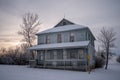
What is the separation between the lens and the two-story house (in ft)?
76.0

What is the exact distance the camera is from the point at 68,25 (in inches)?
1142

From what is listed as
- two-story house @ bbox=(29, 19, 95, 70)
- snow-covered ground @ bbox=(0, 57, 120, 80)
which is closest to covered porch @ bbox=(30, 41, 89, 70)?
two-story house @ bbox=(29, 19, 95, 70)

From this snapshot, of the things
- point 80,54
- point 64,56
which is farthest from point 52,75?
point 64,56

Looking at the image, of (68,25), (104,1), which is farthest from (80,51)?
(104,1)

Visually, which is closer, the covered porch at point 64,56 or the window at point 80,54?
the covered porch at point 64,56

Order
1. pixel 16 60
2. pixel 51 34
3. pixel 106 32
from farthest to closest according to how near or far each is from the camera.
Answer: pixel 16 60 → pixel 106 32 → pixel 51 34

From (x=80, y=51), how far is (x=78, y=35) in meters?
3.16

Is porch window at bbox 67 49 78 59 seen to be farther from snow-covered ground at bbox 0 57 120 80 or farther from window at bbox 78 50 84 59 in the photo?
snow-covered ground at bbox 0 57 120 80

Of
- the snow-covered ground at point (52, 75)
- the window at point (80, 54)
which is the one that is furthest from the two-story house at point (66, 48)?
the snow-covered ground at point (52, 75)

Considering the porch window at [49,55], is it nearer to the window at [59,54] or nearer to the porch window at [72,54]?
the window at [59,54]

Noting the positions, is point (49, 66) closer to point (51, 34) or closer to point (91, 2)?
point (51, 34)

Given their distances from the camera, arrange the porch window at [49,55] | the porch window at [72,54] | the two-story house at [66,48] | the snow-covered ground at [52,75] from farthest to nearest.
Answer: the porch window at [49,55] < the porch window at [72,54] < the two-story house at [66,48] < the snow-covered ground at [52,75]

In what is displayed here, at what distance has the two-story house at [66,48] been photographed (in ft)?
76.0

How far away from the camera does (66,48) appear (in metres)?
23.4
